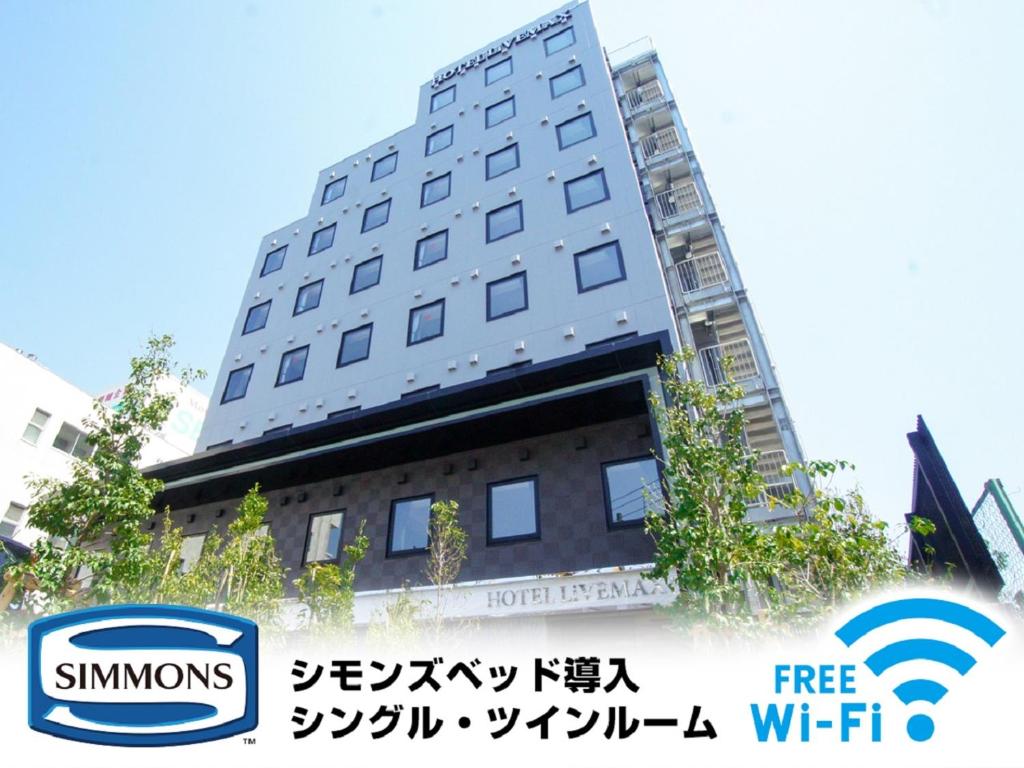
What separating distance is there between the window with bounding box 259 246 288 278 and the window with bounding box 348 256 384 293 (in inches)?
204

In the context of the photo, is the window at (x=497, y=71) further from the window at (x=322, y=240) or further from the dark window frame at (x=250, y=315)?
the dark window frame at (x=250, y=315)

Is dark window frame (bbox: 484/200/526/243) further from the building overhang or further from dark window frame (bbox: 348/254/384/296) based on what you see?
the building overhang

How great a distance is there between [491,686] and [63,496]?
7.53 meters

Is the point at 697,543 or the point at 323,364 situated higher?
the point at 323,364

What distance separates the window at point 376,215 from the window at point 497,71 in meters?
7.55

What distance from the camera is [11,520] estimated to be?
2239 cm

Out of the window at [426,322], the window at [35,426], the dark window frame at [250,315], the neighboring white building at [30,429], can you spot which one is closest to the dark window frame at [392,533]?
the window at [426,322]

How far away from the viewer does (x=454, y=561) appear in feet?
36.4

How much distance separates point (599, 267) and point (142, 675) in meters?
13.1

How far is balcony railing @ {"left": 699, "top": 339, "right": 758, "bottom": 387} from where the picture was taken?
14.7 metres

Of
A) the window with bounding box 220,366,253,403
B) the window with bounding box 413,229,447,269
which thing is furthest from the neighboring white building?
the window with bounding box 413,229,447,269

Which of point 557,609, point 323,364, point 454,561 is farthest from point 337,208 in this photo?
point 557,609

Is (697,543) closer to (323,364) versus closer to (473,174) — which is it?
(323,364)

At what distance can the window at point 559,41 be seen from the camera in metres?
22.5
